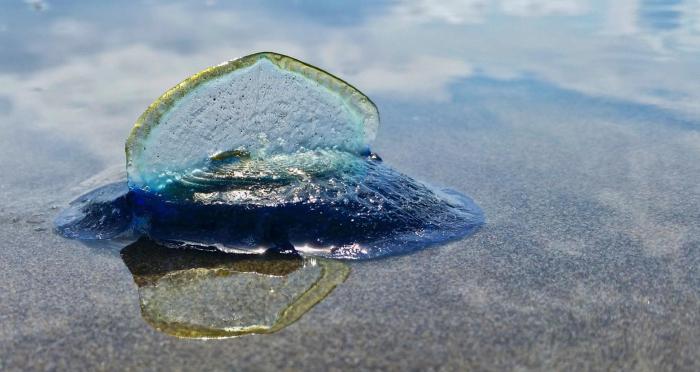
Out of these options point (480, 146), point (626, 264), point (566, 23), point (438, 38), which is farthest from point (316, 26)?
point (626, 264)

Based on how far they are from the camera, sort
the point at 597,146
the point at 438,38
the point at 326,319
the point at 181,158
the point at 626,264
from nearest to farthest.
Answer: the point at 326,319 < the point at 626,264 < the point at 181,158 < the point at 597,146 < the point at 438,38

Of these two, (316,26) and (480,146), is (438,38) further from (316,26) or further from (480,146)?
(480,146)

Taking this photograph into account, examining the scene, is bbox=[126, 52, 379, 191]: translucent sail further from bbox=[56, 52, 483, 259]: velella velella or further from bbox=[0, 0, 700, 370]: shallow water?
bbox=[0, 0, 700, 370]: shallow water

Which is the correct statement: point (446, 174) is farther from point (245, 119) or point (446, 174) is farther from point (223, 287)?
point (223, 287)

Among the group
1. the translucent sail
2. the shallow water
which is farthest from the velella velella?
the shallow water

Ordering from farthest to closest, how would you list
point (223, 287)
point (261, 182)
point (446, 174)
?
point (446, 174), point (261, 182), point (223, 287)

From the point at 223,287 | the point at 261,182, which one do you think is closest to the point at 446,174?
the point at 261,182
